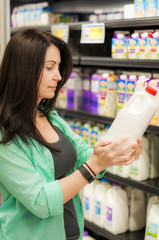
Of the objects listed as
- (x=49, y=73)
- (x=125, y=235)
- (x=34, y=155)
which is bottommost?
(x=125, y=235)

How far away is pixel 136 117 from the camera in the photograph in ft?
5.36

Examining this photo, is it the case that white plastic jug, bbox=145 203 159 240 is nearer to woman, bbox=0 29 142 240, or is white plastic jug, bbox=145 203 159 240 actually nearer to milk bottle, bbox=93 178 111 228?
milk bottle, bbox=93 178 111 228

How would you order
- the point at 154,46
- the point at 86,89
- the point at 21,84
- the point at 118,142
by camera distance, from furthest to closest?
the point at 86,89
the point at 154,46
the point at 21,84
the point at 118,142

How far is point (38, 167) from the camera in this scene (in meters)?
1.78

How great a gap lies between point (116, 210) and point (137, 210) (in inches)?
6.9

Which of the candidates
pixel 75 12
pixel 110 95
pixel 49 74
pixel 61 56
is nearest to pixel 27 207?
pixel 49 74

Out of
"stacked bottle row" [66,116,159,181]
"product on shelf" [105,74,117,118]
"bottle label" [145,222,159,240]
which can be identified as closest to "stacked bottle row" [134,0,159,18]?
"product on shelf" [105,74,117,118]

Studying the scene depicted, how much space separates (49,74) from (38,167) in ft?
1.50

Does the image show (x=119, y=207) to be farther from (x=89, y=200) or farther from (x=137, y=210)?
(x=89, y=200)

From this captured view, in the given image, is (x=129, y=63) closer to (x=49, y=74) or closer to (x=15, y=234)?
(x=49, y=74)

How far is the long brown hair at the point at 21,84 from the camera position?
174 centimetres

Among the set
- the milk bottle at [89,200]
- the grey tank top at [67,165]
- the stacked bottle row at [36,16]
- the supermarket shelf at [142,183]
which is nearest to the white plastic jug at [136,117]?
the grey tank top at [67,165]

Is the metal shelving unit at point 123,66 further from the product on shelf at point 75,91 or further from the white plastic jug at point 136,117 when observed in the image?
the white plastic jug at point 136,117

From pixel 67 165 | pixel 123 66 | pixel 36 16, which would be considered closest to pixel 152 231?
pixel 67 165
